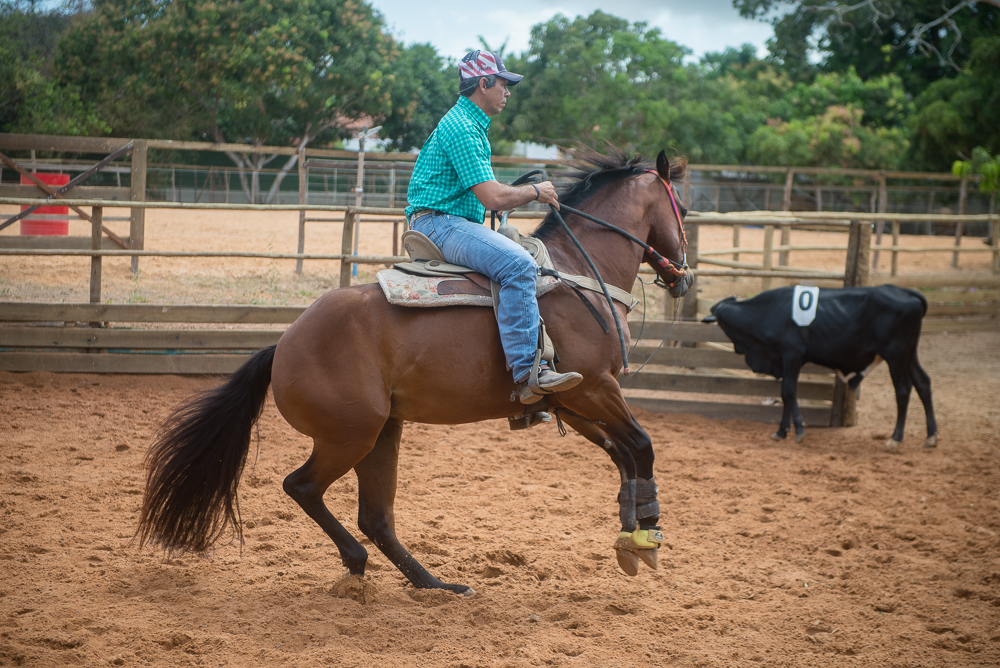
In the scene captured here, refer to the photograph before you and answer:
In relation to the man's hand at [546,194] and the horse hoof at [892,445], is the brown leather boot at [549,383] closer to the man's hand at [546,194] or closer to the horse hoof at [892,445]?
the man's hand at [546,194]

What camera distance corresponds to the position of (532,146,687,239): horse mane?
13.3ft

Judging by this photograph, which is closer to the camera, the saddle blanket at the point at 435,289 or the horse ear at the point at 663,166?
the saddle blanket at the point at 435,289

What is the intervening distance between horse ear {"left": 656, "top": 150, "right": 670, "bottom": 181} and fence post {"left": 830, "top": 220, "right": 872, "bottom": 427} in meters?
3.80

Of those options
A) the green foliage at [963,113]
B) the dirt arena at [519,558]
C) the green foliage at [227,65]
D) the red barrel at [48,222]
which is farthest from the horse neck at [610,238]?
the green foliage at [227,65]

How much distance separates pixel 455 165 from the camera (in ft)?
11.2

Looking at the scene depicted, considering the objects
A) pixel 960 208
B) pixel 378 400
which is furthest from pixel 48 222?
pixel 960 208

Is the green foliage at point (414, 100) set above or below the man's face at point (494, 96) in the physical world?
above

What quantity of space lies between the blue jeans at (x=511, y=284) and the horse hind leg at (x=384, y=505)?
2.83 ft

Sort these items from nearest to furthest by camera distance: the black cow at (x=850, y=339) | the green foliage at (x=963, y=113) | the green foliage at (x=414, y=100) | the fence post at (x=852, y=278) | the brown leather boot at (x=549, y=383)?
1. the brown leather boot at (x=549, y=383)
2. the black cow at (x=850, y=339)
3. the fence post at (x=852, y=278)
4. the green foliage at (x=963, y=113)
5. the green foliage at (x=414, y=100)

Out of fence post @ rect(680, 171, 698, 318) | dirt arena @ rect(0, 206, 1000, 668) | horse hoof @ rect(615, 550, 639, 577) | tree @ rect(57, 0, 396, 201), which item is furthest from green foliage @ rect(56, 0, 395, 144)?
horse hoof @ rect(615, 550, 639, 577)

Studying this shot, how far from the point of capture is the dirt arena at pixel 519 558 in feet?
10.4

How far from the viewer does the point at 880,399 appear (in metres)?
8.25

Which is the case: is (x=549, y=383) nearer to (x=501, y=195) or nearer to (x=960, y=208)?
(x=501, y=195)

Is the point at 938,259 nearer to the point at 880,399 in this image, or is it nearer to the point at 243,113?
the point at 880,399
